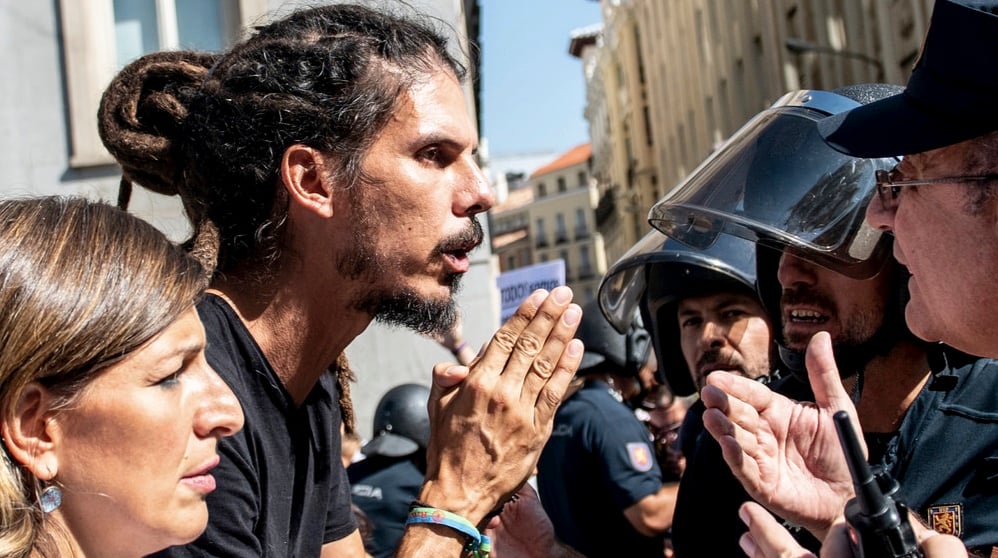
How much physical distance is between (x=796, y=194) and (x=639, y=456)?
77.0 inches

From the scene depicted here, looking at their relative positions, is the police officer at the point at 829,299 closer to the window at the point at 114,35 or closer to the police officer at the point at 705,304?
the police officer at the point at 705,304

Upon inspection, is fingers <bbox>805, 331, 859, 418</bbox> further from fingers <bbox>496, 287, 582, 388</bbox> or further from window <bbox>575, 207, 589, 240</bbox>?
window <bbox>575, 207, 589, 240</bbox>

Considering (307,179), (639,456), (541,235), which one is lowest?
(541,235)

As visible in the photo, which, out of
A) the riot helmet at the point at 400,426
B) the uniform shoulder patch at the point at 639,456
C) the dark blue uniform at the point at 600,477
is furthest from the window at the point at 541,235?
the uniform shoulder patch at the point at 639,456

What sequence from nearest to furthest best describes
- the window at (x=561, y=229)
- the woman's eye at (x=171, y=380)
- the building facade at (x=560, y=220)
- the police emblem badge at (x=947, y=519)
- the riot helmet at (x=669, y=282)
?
1. the woman's eye at (x=171, y=380)
2. the police emblem badge at (x=947, y=519)
3. the riot helmet at (x=669, y=282)
4. the building facade at (x=560, y=220)
5. the window at (x=561, y=229)

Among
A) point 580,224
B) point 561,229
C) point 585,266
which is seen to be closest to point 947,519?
point 585,266

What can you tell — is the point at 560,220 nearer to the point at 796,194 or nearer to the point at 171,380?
the point at 796,194

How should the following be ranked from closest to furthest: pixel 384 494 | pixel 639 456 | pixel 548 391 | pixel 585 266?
1. pixel 548 391
2. pixel 639 456
3. pixel 384 494
4. pixel 585 266

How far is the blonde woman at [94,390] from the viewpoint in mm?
1675

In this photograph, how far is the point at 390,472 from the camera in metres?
5.30

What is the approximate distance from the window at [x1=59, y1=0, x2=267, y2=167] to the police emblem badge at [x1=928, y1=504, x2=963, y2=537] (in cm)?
694

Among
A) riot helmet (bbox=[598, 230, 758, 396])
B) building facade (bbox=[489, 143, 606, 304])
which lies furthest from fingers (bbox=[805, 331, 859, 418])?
building facade (bbox=[489, 143, 606, 304])

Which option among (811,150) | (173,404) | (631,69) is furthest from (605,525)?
(631,69)

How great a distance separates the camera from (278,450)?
94.7 inches
